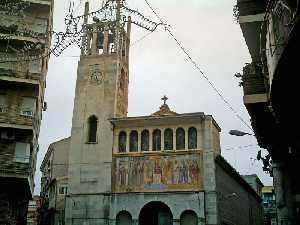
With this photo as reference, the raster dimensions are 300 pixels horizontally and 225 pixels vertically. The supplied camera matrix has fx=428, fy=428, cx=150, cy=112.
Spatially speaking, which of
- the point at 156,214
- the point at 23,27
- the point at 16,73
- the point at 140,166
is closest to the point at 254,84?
the point at 16,73

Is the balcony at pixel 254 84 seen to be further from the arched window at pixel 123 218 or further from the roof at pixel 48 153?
the roof at pixel 48 153

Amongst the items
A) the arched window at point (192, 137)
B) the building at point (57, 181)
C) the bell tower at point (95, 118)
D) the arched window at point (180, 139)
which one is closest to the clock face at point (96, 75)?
the bell tower at point (95, 118)

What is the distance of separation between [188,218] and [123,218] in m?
4.60

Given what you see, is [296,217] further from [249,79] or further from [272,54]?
[272,54]

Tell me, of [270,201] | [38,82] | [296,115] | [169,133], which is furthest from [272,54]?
[270,201]

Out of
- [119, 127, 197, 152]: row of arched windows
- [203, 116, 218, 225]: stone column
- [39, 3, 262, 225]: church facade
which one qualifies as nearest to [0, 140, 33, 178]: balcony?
[39, 3, 262, 225]: church facade

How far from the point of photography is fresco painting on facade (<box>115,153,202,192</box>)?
29219 mm

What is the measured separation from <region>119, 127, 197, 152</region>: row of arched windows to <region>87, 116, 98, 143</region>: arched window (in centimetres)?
228

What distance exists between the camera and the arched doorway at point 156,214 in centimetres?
2978

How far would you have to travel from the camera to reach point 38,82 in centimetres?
2552

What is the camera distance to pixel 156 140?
101ft

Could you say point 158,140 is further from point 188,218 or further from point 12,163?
point 12,163

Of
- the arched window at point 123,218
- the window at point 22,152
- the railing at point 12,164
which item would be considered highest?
the window at point 22,152

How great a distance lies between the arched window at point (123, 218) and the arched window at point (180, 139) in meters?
5.84
